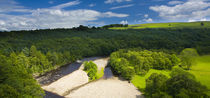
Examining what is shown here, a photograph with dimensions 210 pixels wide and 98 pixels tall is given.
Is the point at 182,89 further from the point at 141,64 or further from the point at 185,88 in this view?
the point at 141,64

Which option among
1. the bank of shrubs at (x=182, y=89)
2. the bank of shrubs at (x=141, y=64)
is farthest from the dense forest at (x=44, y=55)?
the bank of shrubs at (x=182, y=89)

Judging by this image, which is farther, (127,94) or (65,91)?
(65,91)

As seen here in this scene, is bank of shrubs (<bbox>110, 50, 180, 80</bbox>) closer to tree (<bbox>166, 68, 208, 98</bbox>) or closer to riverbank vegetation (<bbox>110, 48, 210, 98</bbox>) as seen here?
riverbank vegetation (<bbox>110, 48, 210, 98</bbox>)

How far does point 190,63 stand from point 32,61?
82594mm

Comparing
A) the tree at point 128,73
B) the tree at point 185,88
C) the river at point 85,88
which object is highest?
the tree at point 185,88

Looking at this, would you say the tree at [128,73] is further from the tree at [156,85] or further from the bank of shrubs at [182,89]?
the bank of shrubs at [182,89]

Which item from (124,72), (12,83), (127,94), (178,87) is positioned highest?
(12,83)

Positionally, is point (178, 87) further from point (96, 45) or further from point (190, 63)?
point (96, 45)

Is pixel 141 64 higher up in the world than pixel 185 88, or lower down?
lower down

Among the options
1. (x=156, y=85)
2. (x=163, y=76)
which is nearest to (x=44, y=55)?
(x=156, y=85)

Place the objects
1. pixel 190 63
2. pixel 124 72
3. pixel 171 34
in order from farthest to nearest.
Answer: pixel 171 34 → pixel 190 63 → pixel 124 72

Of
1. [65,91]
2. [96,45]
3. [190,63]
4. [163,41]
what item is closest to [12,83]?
[65,91]

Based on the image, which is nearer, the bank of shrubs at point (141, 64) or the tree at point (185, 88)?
the tree at point (185, 88)

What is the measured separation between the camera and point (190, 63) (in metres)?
64.6
